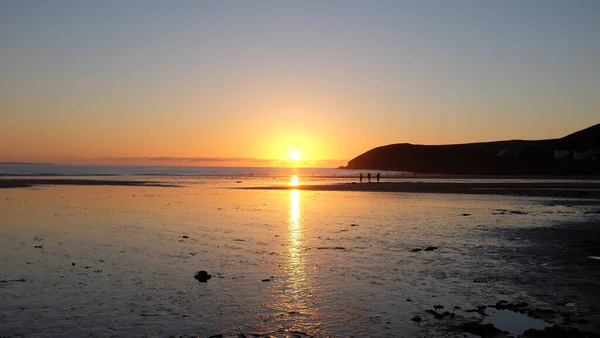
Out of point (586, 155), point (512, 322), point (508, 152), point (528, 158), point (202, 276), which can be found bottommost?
point (512, 322)

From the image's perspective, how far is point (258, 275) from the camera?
1537 centimetres

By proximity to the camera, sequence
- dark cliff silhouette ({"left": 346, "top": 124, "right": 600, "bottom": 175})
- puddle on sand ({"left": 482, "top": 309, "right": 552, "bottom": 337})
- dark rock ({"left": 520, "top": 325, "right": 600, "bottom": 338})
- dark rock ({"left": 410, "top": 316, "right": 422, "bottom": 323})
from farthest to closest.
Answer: dark cliff silhouette ({"left": 346, "top": 124, "right": 600, "bottom": 175}) → dark rock ({"left": 410, "top": 316, "right": 422, "bottom": 323}) → puddle on sand ({"left": 482, "top": 309, "right": 552, "bottom": 337}) → dark rock ({"left": 520, "top": 325, "right": 600, "bottom": 338})

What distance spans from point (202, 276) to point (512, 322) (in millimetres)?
8369

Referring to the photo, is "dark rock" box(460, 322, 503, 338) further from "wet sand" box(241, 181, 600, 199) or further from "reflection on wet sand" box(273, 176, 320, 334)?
"wet sand" box(241, 181, 600, 199)

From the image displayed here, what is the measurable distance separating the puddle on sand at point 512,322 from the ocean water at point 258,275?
2.77ft

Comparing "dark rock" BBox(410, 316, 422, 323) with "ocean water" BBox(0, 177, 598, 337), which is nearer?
"ocean water" BBox(0, 177, 598, 337)

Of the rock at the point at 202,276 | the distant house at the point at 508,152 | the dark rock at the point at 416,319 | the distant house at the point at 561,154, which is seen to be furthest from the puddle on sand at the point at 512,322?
the distant house at the point at 508,152

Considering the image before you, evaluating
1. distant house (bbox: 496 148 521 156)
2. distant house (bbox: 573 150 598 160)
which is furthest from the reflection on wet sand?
distant house (bbox: 496 148 521 156)

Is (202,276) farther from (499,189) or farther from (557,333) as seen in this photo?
(499,189)

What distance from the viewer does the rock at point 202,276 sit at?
14.6m

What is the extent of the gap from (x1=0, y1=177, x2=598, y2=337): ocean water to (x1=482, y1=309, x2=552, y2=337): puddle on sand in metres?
0.85

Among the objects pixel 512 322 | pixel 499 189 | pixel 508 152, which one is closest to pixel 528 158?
pixel 508 152

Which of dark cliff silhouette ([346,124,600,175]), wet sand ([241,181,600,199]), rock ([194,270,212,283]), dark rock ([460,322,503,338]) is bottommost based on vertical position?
dark rock ([460,322,503,338])

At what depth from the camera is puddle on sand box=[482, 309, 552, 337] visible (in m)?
10.5
